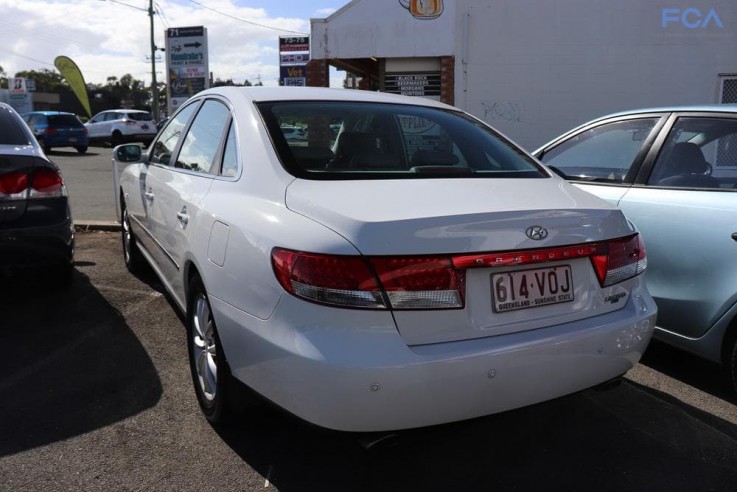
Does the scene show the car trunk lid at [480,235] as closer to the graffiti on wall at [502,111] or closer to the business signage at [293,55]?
the graffiti on wall at [502,111]

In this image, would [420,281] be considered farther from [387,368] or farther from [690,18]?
[690,18]

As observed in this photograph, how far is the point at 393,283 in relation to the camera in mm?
2137

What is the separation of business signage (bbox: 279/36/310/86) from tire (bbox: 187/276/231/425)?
2980 centimetres

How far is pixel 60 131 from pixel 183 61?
20.6 ft

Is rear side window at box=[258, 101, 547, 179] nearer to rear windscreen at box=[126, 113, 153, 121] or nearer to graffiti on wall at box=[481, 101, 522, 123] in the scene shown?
graffiti on wall at box=[481, 101, 522, 123]

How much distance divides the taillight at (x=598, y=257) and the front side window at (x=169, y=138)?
2513 millimetres

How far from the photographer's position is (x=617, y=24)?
442 inches

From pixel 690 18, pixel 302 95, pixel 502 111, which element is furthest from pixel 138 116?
pixel 302 95

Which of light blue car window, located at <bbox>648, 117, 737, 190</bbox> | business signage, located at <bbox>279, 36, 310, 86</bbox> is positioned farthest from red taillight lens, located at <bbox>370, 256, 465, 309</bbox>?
business signage, located at <bbox>279, 36, 310, 86</bbox>

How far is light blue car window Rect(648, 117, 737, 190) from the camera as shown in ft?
11.9

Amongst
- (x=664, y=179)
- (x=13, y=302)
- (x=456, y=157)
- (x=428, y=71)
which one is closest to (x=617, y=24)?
(x=428, y=71)

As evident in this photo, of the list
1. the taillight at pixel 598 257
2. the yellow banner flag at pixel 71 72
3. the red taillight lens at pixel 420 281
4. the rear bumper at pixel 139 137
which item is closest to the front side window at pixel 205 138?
the red taillight lens at pixel 420 281

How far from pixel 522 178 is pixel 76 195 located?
9904 millimetres

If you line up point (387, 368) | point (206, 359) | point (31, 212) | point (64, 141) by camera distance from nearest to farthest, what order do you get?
point (387, 368) < point (206, 359) < point (31, 212) < point (64, 141)
